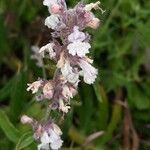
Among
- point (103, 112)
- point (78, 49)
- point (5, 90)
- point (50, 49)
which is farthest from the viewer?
point (103, 112)

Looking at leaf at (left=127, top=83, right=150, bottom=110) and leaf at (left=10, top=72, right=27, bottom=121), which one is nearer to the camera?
leaf at (left=10, top=72, right=27, bottom=121)

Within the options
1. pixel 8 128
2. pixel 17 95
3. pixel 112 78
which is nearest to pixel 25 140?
pixel 8 128

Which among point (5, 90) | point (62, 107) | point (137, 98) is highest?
point (62, 107)

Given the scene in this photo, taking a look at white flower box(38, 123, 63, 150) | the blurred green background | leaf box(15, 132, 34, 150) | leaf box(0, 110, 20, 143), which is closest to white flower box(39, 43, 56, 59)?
white flower box(38, 123, 63, 150)

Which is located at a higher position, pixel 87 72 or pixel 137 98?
pixel 87 72

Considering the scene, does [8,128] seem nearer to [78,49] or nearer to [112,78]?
[78,49]

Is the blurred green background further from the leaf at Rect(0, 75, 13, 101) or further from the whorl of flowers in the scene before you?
the whorl of flowers

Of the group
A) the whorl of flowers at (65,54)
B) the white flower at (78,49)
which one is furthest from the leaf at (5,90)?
the white flower at (78,49)
